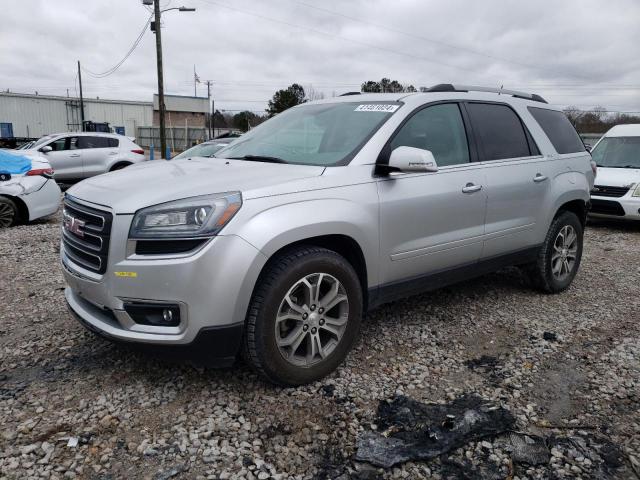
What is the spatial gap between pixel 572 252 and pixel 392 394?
310 cm

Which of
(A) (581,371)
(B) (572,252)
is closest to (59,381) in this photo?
(A) (581,371)

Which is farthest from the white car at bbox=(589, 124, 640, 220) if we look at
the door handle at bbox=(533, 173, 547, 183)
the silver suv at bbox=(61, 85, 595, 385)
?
the silver suv at bbox=(61, 85, 595, 385)

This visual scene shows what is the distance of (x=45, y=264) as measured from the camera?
5781 millimetres

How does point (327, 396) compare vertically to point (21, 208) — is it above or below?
below

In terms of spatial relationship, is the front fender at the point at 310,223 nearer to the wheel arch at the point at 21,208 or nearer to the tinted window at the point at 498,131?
the tinted window at the point at 498,131

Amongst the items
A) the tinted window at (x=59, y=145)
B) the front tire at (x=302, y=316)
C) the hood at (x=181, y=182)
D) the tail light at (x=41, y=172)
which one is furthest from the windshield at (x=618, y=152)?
the tinted window at (x=59, y=145)

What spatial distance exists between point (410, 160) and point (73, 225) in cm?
205

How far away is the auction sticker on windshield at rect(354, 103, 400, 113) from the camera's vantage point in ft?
11.9

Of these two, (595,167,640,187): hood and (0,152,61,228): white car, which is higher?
(595,167,640,187): hood

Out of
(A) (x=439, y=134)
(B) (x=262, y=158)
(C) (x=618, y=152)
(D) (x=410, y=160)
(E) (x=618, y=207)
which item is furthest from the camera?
(C) (x=618, y=152)

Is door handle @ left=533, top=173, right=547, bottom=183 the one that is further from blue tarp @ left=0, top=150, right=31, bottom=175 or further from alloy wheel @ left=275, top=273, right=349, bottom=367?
blue tarp @ left=0, top=150, right=31, bottom=175

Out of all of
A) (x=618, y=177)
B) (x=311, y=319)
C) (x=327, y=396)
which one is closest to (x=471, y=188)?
(x=311, y=319)

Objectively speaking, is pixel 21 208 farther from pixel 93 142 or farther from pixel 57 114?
pixel 57 114

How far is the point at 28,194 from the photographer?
7.99 meters
